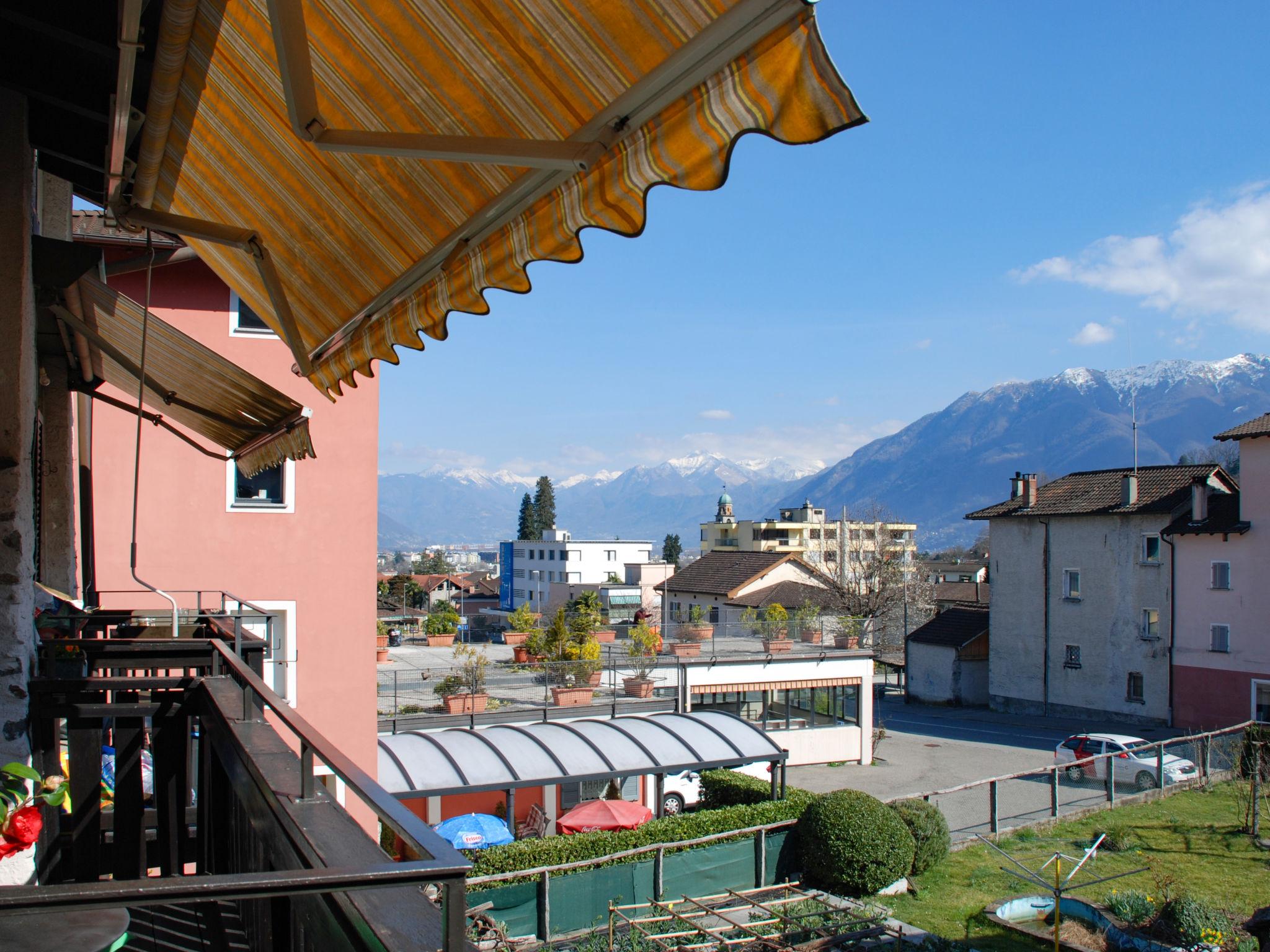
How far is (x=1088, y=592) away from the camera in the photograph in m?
37.2

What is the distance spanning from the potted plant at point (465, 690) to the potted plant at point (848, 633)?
11762 mm

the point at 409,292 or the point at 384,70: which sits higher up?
the point at 384,70

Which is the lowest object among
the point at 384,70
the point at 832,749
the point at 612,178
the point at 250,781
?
the point at 832,749

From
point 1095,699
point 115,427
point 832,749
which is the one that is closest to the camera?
point 115,427

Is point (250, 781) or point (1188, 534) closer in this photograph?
point (250, 781)

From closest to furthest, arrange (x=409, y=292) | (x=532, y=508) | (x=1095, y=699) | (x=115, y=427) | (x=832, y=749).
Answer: (x=409, y=292) < (x=115, y=427) < (x=832, y=749) < (x=1095, y=699) < (x=532, y=508)

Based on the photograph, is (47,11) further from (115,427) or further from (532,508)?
(532,508)

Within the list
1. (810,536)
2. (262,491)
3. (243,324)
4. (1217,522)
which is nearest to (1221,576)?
(1217,522)

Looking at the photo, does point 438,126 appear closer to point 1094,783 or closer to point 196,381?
point 196,381

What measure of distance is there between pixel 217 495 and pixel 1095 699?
3289 cm

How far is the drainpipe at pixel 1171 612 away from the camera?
34.0 metres

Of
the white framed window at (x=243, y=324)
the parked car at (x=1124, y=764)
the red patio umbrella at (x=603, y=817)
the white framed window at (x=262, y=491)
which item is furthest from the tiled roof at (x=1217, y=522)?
the white framed window at (x=243, y=324)

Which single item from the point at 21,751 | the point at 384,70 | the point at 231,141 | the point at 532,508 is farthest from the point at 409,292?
the point at 532,508

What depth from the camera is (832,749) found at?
31328 mm
